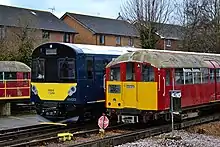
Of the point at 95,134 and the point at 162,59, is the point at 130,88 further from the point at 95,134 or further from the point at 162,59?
the point at 95,134

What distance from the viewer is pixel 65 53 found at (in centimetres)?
1571

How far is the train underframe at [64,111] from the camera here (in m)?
15.6

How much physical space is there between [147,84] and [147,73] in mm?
414

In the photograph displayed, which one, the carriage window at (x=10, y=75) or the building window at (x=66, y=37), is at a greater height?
the building window at (x=66, y=37)

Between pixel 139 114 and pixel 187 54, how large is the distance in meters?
4.27

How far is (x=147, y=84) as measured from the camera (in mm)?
14234

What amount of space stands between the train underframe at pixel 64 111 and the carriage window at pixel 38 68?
3.74 ft

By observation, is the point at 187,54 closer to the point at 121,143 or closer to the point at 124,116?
the point at 124,116

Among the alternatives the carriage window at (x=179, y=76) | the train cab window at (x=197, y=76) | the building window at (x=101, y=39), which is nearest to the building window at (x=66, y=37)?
the building window at (x=101, y=39)

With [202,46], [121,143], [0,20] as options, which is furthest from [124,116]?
[0,20]

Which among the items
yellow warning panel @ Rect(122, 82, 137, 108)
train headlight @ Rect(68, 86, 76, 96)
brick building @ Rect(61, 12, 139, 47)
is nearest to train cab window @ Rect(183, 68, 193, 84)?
yellow warning panel @ Rect(122, 82, 137, 108)

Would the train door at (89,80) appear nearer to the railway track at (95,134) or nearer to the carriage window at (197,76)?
the railway track at (95,134)

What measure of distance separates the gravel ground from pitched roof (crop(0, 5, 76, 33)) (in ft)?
113

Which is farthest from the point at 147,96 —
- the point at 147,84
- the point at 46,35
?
the point at 46,35
